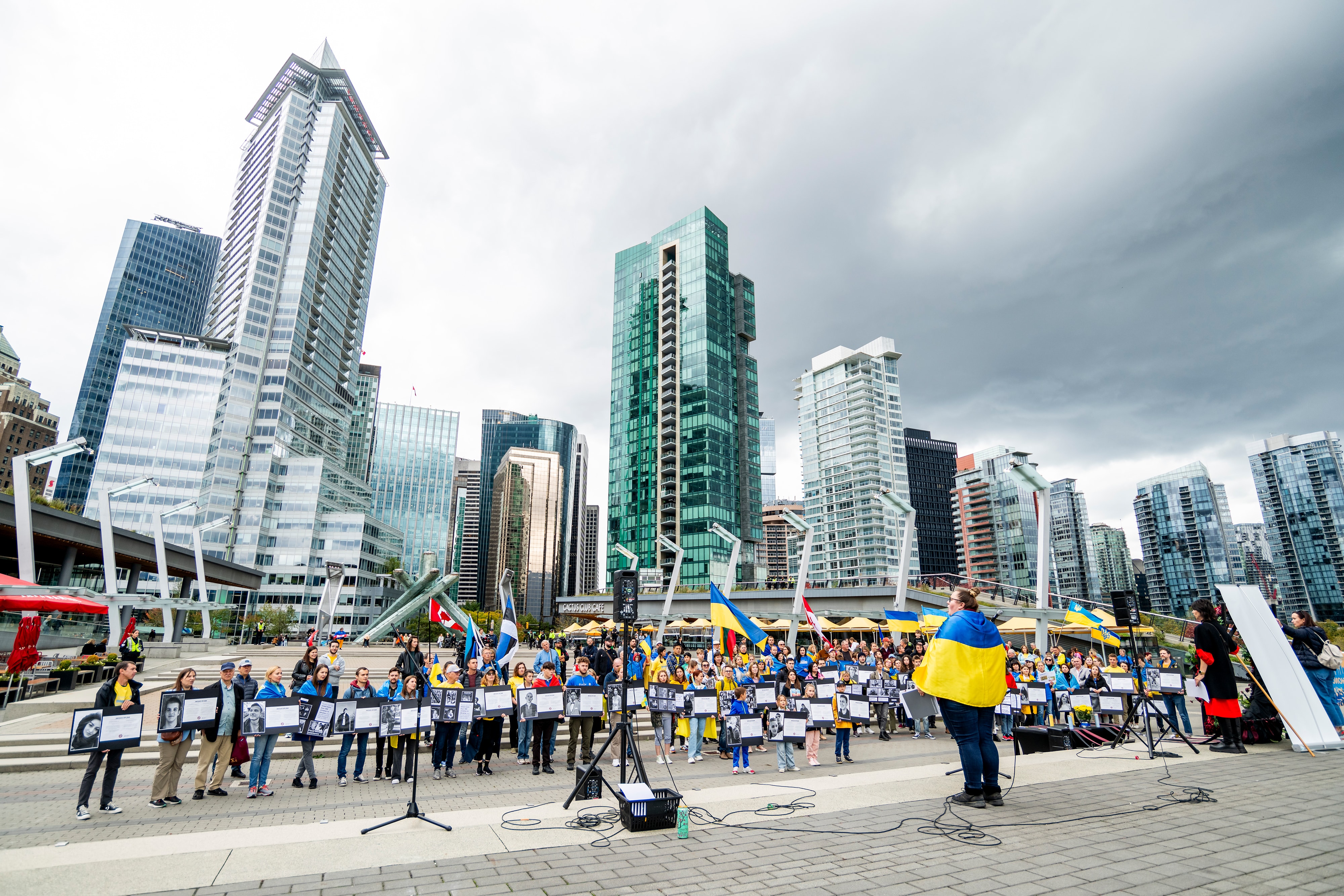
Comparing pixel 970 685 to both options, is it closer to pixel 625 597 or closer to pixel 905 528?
pixel 625 597

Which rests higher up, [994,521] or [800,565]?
[994,521]

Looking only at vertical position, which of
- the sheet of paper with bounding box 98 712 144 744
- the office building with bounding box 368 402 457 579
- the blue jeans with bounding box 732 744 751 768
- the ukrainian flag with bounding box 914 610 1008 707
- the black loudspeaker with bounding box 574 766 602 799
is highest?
the office building with bounding box 368 402 457 579

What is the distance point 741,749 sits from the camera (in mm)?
11664

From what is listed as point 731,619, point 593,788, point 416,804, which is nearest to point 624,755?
point 593,788

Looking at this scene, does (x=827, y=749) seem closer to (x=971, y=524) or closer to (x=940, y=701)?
(x=940, y=701)

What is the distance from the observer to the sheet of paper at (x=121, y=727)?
28.1 feet

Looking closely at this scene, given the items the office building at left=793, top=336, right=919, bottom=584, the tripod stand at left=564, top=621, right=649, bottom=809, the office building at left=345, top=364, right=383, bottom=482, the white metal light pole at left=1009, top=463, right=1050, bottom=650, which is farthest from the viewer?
the office building at left=345, top=364, right=383, bottom=482

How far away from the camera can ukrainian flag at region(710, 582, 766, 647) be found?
19.3 m

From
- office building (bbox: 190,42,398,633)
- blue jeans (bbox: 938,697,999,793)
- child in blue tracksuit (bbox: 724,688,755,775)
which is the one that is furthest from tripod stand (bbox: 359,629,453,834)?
office building (bbox: 190,42,398,633)

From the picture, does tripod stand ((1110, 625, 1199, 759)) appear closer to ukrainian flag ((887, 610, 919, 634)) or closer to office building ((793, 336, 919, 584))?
ukrainian flag ((887, 610, 919, 634))

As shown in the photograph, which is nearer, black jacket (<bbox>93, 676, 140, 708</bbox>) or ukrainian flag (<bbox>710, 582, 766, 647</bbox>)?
black jacket (<bbox>93, 676, 140, 708</bbox>)

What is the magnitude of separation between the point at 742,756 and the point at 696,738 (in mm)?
1374

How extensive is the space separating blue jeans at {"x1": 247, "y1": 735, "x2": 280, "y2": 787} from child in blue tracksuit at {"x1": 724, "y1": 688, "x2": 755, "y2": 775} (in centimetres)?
789

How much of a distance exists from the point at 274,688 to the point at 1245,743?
18383 millimetres
